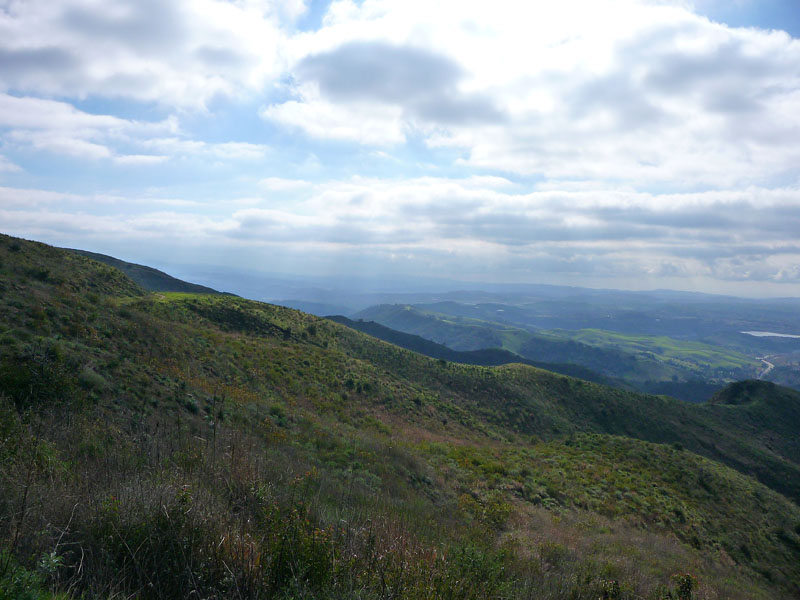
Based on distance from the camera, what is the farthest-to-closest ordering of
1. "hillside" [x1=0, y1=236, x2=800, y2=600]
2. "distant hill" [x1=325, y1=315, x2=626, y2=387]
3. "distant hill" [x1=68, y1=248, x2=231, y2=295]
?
"distant hill" [x1=325, y1=315, x2=626, y2=387] → "distant hill" [x1=68, y1=248, x2=231, y2=295] → "hillside" [x1=0, y1=236, x2=800, y2=600]

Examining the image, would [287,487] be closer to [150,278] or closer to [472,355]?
[150,278]

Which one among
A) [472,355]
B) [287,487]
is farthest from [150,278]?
[472,355]

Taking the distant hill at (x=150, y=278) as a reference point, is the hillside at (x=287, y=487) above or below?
below

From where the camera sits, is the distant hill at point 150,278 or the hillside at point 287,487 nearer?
the hillside at point 287,487

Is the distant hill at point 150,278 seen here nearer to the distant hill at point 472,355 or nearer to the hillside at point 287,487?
the distant hill at point 472,355

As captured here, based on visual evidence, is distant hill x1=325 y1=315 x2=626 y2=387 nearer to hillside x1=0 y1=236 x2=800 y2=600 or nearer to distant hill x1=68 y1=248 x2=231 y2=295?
distant hill x1=68 y1=248 x2=231 y2=295

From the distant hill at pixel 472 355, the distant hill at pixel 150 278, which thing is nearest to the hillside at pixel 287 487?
the distant hill at pixel 150 278

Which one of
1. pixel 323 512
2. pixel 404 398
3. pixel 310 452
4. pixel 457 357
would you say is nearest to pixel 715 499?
pixel 404 398

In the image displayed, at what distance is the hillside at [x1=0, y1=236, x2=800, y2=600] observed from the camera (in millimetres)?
3404

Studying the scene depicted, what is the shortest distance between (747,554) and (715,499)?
219 inches

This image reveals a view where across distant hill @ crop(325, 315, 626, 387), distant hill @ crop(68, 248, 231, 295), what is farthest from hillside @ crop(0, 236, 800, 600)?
distant hill @ crop(325, 315, 626, 387)

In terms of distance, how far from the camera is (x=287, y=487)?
17.5 feet

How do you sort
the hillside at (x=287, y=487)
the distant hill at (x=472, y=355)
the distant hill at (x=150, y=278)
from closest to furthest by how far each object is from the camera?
1. the hillside at (x=287, y=487)
2. the distant hill at (x=150, y=278)
3. the distant hill at (x=472, y=355)

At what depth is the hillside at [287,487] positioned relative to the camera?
3404 mm
